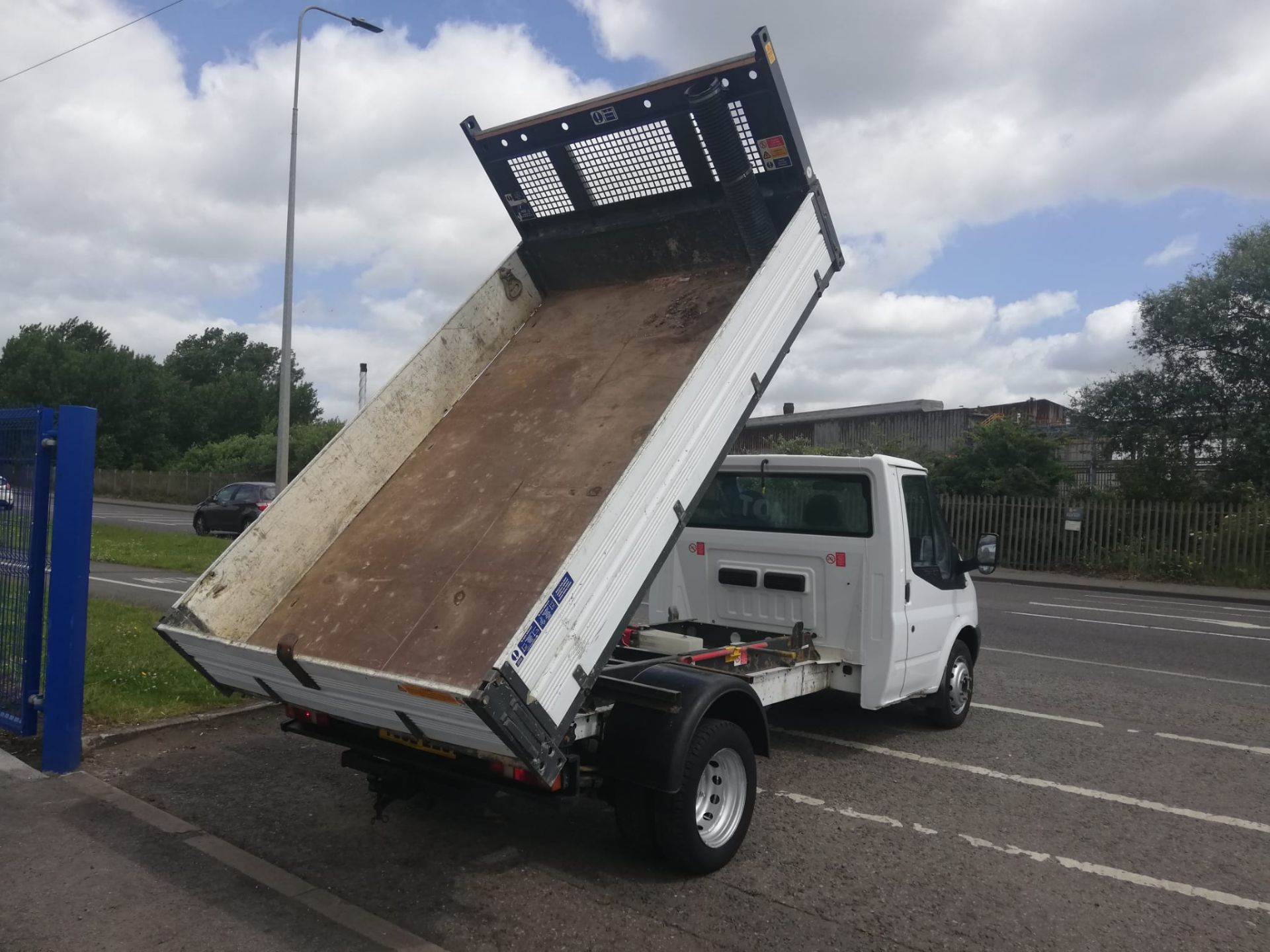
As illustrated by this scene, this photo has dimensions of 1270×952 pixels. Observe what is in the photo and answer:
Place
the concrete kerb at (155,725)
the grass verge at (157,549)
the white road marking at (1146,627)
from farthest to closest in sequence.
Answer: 1. the grass verge at (157,549)
2. the white road marking at (1146,627)
3. the concrete kerb at (155,725)

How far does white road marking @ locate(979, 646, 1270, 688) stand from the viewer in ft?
30.7

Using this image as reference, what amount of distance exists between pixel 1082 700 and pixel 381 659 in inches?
254

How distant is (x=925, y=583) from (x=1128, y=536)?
17.6 metres

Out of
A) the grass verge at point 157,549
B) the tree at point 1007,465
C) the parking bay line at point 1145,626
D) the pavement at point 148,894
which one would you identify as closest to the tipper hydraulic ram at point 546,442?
the pavement at point 148,894

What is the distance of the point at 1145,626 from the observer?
44.5 ft

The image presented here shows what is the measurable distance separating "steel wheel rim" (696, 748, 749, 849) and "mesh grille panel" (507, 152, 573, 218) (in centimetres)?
321

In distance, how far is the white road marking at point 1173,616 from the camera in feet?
46.6

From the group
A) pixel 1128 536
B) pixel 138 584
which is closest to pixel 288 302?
pixel 138 584

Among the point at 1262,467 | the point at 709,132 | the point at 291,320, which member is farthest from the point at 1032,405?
the point at 709,132

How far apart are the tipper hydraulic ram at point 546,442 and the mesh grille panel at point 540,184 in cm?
1

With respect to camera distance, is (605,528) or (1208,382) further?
(1208,382)

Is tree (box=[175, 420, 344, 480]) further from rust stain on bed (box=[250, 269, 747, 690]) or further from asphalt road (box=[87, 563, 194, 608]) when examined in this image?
rust stain on bed (box=[250, 269, 747, 690])

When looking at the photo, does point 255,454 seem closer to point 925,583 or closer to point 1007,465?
point 1007,465

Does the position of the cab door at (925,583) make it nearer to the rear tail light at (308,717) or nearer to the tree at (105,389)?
the rear tail light at (308,717)
